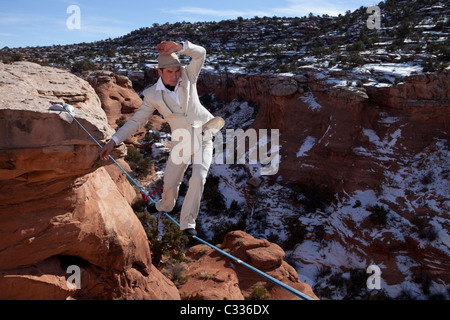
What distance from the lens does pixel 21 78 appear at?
5141 millimetres

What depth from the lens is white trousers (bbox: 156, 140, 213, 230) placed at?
12.6 feet

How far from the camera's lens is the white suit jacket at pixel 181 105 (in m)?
3.83

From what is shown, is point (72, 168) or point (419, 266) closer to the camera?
point (72, 168)

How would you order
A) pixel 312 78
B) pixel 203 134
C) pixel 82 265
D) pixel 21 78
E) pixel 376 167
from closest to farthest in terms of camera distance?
pixel 203 134 → pixel 21 78 → pixel 82 265 → pixel 376 167 → pixel 312 78

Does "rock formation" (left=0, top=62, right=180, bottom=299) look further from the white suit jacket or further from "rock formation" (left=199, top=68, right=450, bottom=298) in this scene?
"rock formation" (left=199, top=68, right=450, bottom=298)

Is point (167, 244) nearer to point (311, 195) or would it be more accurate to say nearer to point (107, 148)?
point (107, 148)

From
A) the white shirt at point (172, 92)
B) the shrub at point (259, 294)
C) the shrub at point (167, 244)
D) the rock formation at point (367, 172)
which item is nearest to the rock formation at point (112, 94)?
the rock formation at point (367, 172)

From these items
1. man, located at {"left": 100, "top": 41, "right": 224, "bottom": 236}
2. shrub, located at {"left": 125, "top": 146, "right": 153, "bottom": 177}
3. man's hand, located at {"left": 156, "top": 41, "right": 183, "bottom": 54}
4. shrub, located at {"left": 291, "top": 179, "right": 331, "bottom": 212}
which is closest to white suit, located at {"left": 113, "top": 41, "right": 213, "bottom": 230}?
man, located at {"left": 100, "top": 41, "right": 224, "bottom": 236}

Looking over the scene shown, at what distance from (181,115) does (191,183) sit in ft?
2.85

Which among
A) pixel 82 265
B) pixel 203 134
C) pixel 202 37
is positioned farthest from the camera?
pixel 202 37

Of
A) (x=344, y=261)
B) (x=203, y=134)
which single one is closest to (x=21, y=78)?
(x=203, y=134)

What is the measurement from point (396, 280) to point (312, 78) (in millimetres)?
12606

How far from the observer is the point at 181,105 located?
3.89m
